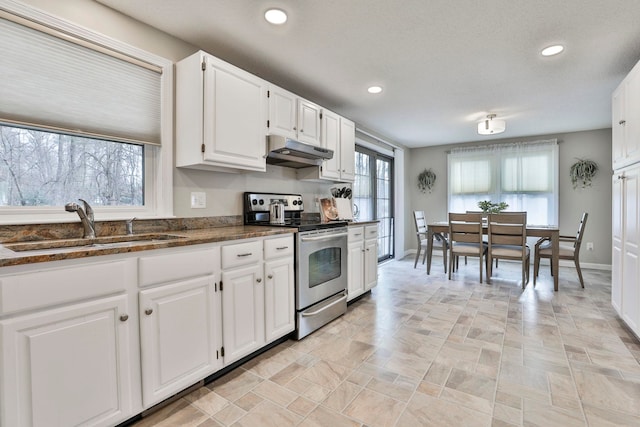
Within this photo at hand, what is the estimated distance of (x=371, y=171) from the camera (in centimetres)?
518

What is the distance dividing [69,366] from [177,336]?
1.50ft

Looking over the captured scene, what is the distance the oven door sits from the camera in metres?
2.41

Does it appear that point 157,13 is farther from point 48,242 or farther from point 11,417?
point 11,417

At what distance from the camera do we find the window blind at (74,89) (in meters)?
1.55

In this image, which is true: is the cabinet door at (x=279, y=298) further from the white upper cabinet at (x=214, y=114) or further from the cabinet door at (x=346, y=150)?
the cabinet door at (x=346, y=150)

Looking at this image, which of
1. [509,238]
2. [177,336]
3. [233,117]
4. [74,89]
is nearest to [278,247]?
[177,336]

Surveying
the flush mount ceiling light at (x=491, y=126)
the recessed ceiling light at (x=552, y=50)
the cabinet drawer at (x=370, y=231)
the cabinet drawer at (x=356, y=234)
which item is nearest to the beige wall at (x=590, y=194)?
the flush mount ceiling light at (x=491, y=126)

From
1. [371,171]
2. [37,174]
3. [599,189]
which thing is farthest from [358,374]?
[599,189]

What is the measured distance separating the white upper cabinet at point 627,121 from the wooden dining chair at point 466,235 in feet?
5.11

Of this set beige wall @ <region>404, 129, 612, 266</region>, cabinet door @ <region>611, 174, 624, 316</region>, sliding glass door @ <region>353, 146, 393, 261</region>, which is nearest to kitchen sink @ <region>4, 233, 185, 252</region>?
sliding glass door @ <region>353, 146, 393, 261</region>

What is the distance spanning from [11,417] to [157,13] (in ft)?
7.11

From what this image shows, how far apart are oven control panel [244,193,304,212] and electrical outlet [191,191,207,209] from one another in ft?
1.29

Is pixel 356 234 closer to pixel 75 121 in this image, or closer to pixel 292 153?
pixel 292 153

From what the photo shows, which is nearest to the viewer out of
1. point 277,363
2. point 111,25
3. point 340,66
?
point 111,25
